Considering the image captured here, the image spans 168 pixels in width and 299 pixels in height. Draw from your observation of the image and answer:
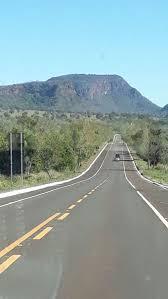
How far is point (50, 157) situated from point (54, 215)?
10397 cm

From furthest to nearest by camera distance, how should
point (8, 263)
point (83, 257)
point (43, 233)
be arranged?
point (43, 233) → point (83, 257) → point (8, 263)

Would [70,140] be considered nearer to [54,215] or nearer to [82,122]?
[82,122]

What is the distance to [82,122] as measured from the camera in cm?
17550

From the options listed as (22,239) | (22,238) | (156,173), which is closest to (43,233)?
(22,238)

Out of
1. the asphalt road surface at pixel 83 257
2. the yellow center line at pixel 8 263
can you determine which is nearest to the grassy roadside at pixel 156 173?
the asphalt road surface at pixel 83 257

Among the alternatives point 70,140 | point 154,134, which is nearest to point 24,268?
point 70,140

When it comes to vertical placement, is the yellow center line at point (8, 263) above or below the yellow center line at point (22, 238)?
above

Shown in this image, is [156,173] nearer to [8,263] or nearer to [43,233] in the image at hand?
[43,233]

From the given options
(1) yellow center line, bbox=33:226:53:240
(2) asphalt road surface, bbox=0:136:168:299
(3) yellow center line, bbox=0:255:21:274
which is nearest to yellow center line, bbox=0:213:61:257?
(2) asphalt road surface, bbox=0:136:168:299

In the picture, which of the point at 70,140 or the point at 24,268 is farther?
the point at 70,140

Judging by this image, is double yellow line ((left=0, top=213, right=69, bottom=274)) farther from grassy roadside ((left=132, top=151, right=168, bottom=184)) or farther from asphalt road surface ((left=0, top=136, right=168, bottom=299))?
grassy roadside ((left=132, top=151, right=168, bottom=184))

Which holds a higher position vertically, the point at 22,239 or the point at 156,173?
the point at 22,239

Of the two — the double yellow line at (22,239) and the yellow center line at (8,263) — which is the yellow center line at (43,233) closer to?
the double yellow line at (22,239)

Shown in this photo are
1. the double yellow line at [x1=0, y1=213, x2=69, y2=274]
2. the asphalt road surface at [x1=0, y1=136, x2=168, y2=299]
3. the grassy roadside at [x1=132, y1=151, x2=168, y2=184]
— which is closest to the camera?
the asphalt road surface at [x1=0, y1=136, x2=168, y2=299]
